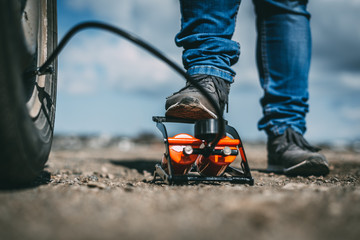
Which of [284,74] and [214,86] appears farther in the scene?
[284,74]

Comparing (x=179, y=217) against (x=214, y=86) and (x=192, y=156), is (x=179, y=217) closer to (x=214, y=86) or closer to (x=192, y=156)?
(x=192, y=156)

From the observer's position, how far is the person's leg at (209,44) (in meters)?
1.52

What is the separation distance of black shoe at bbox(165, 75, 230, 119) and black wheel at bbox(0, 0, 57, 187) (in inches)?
24.8

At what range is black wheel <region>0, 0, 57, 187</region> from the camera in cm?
82

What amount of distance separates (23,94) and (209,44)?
1036mm

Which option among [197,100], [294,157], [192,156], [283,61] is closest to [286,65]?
[283,61]

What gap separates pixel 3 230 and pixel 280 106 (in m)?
2.02

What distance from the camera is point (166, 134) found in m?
1.43

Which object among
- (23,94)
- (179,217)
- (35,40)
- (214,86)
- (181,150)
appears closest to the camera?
(179,217)

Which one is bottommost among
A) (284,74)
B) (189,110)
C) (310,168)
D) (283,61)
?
(310,168)

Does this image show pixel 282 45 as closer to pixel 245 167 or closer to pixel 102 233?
pixel 245 167

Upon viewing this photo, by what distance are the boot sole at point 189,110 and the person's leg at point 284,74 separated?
96cm

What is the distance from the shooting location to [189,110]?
1415 millimetres

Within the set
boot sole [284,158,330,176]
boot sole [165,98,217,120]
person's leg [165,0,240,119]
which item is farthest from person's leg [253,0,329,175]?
boot sole [165,98,217,120]
